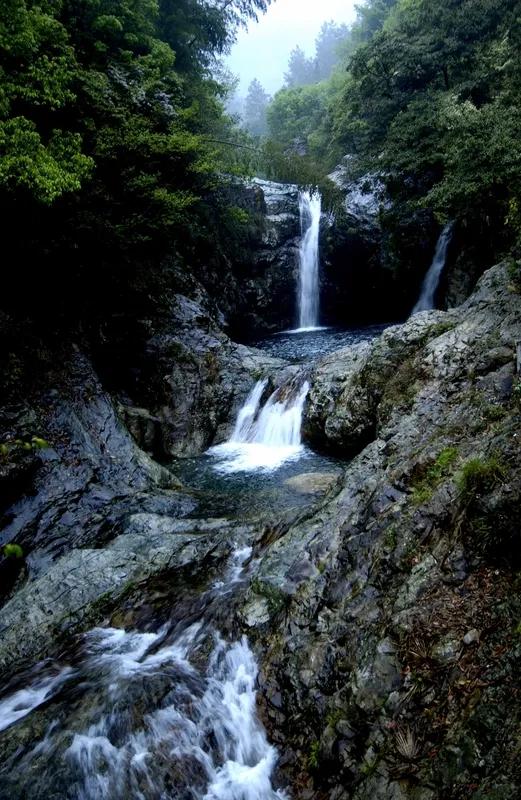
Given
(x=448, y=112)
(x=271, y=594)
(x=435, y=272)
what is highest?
(x=448, y=112)

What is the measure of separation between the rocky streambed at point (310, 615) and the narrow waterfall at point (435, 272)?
1156cm

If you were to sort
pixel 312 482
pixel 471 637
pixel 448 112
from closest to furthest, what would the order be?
1. pixel 471 637
2. pixel 312 482
3. pixel 448 112

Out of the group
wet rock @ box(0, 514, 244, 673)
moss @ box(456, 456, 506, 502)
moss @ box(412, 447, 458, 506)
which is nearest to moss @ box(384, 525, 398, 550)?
moss @ box(412, 447, 458, 506)

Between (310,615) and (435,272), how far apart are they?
1962 centimetres

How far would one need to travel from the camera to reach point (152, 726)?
13.5 feet

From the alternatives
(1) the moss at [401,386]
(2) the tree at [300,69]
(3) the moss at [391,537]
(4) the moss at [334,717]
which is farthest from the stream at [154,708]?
(2) the tree at [300,69]

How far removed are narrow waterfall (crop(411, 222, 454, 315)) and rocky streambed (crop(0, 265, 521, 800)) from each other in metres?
11.6

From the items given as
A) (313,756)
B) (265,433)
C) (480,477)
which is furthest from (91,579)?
(265,433)

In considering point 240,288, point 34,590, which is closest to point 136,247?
point 240,288

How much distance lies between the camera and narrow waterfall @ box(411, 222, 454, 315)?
65.2 ft

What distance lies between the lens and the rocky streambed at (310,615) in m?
3.17

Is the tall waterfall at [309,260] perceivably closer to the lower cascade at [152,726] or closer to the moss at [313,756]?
the lower cascade at [152,726]

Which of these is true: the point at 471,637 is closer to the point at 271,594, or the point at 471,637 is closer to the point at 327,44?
the point at 271,594

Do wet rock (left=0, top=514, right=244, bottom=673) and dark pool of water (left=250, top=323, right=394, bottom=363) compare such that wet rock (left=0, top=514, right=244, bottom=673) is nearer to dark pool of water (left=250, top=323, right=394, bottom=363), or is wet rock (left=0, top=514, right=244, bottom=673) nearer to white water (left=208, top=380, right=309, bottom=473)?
white water (left=208, top=380, right=309, bottom=473)
